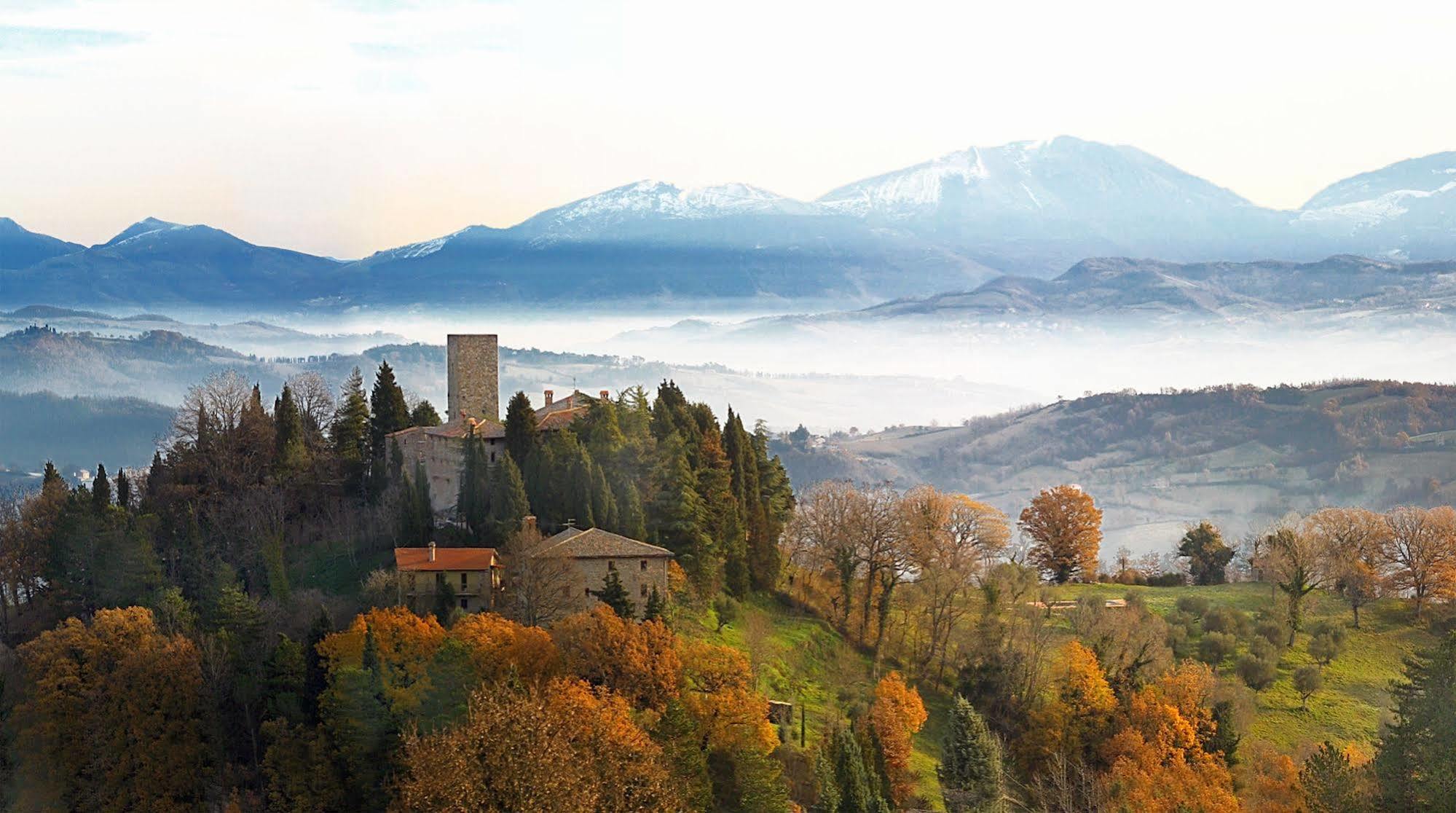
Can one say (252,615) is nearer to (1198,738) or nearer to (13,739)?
(13,739)

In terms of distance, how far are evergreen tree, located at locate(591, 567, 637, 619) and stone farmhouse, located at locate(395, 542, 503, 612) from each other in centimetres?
372

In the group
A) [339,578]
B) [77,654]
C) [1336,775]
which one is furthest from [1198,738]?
[77,654]

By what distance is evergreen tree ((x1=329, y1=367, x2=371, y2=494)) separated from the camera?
58.2m

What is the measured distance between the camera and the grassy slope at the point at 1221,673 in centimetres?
4538

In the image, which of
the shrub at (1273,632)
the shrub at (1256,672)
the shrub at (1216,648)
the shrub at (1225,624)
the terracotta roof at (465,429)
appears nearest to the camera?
the shrub at (1256,672)

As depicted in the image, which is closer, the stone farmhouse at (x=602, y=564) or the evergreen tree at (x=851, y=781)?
the evergreen tree at (x=851, y=781)

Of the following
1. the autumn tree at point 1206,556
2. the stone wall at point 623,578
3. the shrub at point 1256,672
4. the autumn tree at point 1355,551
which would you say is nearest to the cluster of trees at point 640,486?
the stone wall at point 623,578

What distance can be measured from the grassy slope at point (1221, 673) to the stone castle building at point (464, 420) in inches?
411

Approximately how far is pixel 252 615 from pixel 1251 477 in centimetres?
16981

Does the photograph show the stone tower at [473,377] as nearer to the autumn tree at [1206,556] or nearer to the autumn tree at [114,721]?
the autumn tree at [114,721]

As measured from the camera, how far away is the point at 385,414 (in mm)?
59688

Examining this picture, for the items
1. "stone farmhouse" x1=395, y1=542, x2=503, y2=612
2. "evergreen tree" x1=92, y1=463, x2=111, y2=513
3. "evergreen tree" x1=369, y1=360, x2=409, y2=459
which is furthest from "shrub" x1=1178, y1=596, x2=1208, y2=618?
"evergreen tree" x1=92, y1=463, x2=111, y2=513

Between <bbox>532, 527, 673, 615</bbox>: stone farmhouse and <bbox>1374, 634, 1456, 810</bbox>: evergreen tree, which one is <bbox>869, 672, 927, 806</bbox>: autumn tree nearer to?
<bbox>532, 527, 673, 615</bbox>: stone farmhouse

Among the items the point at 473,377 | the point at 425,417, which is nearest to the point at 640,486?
the point at 473,377
